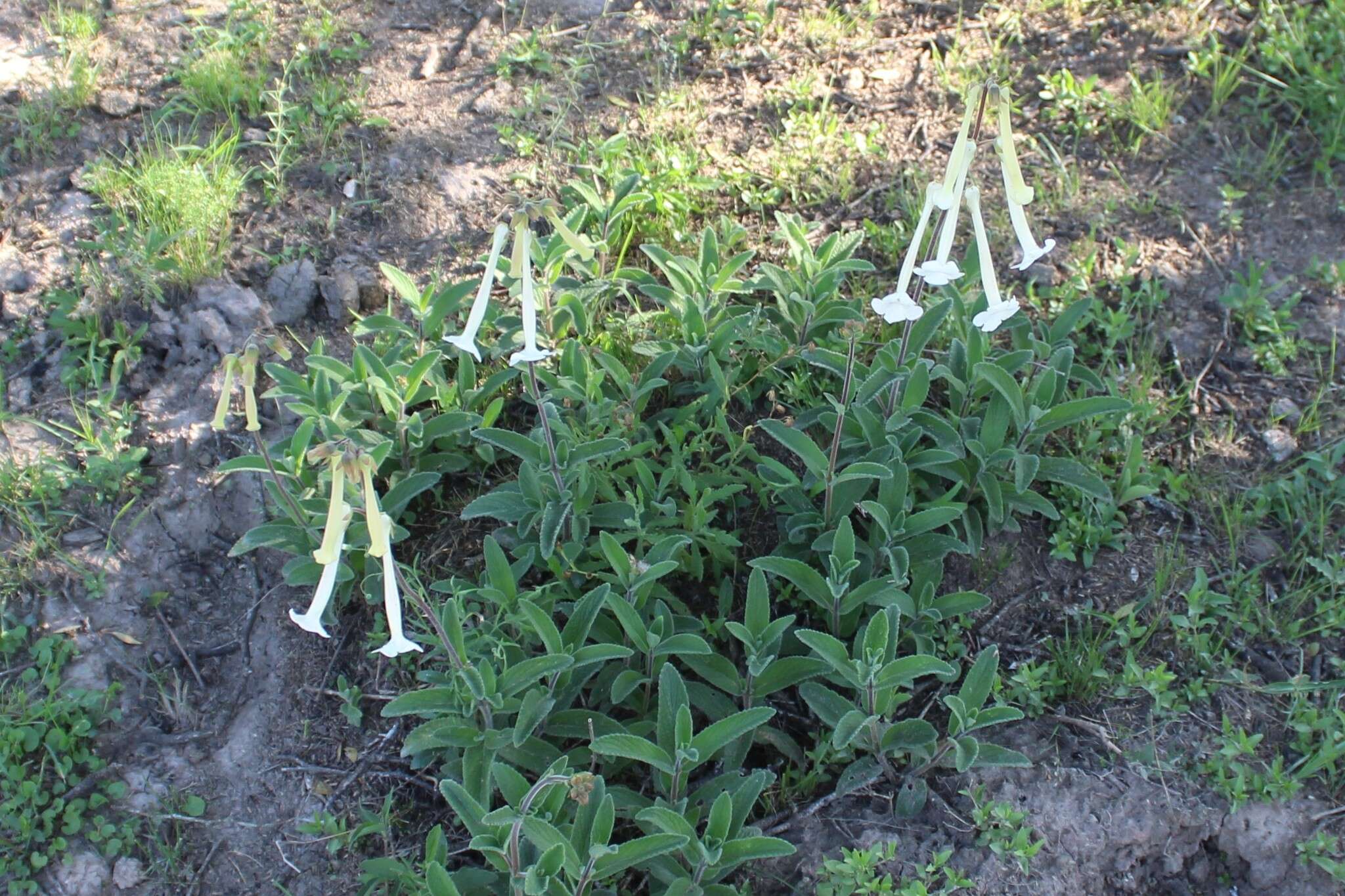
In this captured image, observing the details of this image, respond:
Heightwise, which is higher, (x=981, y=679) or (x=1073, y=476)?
(x=1073, y=476)

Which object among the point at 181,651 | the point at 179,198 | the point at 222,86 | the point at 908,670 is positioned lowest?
the point at 181,651

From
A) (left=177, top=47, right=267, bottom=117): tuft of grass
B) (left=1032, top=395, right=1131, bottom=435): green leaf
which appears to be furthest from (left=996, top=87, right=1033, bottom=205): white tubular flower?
(left=177, top=47, right=267, bottom=117): tuft of grass

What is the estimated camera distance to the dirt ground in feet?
9.86

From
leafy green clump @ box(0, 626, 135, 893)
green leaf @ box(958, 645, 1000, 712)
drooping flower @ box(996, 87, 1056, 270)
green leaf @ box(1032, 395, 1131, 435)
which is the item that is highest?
drooping flower @ box(996, 87, 1056, 270)

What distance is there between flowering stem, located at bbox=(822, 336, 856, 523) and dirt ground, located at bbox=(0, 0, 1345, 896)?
638mm

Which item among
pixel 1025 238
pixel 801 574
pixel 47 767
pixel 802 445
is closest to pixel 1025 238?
pixel 1025 238

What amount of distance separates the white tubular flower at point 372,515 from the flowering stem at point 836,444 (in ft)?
4.36

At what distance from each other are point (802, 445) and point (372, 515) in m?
1.42

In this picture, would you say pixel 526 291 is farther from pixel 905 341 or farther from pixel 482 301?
pixel 905 341

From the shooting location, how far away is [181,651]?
11.4 feet

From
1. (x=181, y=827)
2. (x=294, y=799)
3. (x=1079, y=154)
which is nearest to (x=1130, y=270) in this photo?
(x=1079, y=154)

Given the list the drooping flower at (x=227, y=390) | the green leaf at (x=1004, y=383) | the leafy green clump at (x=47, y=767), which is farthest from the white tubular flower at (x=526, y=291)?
the leafy green clump at (x=47, y=767)

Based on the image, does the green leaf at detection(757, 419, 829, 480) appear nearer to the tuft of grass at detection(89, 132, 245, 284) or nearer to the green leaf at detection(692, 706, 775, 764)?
the green leaf at detection(692, 706, 775, 764)

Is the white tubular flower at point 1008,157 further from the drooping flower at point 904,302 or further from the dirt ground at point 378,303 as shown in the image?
the dirt ground at point 378,303
